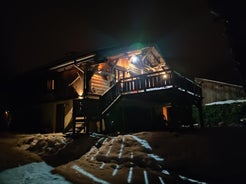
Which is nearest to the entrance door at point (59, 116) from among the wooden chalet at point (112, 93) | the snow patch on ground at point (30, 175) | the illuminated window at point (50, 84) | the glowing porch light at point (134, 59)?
the wooden chalet at point (112, 93)

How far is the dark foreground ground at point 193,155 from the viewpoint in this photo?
5961mm

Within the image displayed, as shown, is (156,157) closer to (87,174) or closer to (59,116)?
(87,174)

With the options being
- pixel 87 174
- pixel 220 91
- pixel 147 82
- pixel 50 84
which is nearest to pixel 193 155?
pixel 87 174

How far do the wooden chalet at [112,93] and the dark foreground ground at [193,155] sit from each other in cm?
269

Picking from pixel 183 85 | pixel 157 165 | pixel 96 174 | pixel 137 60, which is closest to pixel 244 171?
pixel 157 165

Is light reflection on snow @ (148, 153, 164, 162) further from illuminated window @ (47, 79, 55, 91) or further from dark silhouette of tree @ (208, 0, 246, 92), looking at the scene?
illuminated window @ (47, 79, 55, 91)

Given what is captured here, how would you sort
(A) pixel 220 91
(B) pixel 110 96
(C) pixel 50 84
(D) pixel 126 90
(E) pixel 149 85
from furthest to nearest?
(A) pixel 220 91 < (C) pixel 50 84 < (B) pixel 110 96 < (D) pixel 126 90 < (E) pixel 149 85

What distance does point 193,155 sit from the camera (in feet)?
23.4

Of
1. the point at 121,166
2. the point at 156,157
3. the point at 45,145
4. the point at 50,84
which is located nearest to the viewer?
the point at 121,166

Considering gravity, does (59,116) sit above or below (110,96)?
below

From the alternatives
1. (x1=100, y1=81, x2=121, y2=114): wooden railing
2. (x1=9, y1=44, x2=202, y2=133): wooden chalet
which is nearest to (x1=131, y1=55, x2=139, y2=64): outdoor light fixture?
(x1=9, y1=44, x2=202, y2=133): wooden chalet

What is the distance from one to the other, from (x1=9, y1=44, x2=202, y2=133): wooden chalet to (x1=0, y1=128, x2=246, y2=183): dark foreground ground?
2.69m

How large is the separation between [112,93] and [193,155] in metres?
8.06

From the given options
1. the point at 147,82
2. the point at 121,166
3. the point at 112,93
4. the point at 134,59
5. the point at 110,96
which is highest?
the point at 134,59
